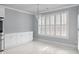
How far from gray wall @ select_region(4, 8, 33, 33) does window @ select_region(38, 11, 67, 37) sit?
12.0 inches

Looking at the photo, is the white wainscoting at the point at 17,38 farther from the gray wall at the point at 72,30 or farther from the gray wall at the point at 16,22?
the gray wall at the point at 72,30

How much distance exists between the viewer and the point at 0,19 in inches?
67.8

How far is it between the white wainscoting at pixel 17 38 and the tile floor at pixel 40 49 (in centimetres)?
11

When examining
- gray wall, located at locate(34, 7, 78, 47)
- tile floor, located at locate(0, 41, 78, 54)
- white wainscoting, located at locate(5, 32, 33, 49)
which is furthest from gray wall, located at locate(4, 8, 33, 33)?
gray wall, located at locate(34, 7, 78, 47)

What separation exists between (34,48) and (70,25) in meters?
1.12

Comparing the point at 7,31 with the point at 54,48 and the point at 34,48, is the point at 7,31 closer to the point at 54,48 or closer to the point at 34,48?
the point at 34,48

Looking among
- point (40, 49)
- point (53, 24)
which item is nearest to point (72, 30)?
point (53, 24)

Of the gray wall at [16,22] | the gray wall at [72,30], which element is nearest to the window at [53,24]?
the gray wall at [72,30]

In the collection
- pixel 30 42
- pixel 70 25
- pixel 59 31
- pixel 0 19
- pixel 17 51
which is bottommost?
pixel 17 51

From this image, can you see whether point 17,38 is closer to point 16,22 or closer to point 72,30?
point 16,22

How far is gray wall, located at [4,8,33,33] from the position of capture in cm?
181

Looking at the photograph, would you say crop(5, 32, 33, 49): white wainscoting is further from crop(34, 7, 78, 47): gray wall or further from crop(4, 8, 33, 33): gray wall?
crop(34, 7, 78, 47): gray wall
